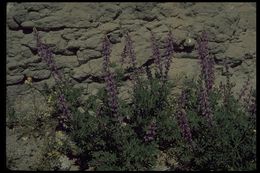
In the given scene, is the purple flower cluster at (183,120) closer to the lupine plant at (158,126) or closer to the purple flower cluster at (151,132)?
the lupine plant at (158,126)

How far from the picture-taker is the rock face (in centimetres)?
827

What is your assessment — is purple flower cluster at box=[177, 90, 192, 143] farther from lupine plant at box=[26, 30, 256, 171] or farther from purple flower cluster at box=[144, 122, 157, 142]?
purple flower cluster at box=[144, 122, 157, 142]

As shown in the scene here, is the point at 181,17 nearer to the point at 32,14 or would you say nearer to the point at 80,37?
the point at 80,37

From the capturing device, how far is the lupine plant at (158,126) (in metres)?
6.66

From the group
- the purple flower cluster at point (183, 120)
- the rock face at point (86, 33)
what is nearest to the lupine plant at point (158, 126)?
the purple flower cluster at point (183, 120)

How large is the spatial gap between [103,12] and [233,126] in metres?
3.14

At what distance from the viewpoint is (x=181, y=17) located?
28.1ft

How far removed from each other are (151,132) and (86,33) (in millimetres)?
2511

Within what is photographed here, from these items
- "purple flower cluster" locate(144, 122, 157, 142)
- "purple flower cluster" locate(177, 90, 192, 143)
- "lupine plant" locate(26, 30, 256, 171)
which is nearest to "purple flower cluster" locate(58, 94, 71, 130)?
"lupine plant" locate(26, 30, 256, 171)

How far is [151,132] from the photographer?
6.77m

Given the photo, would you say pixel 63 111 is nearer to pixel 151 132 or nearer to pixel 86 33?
pixel 151 132

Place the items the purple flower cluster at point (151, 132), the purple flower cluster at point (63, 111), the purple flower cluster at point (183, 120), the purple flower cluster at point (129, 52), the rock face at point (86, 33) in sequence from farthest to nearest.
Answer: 1. the rock face at point (86, 33)
2. the purple flower cluster at point (129, 52)
3. the purple flower cluster at point (63, 111)
4. the purple flower cluster at point (151, 132)
5. the purple flower cluster at point (183, 120)

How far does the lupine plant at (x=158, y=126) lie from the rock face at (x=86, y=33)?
571mm

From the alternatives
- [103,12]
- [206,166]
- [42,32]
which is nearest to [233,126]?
[206,166]
